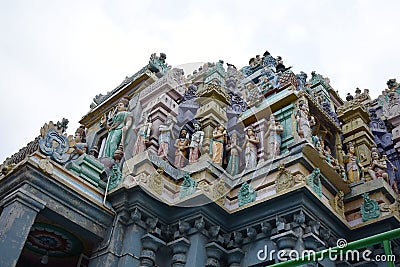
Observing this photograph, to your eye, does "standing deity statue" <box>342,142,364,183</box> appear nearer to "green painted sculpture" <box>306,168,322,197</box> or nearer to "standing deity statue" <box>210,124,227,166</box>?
"green painted sculpture" <box>306,168,322,197</box>

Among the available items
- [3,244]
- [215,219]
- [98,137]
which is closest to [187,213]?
[215,219]

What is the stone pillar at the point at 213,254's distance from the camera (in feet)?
37.5

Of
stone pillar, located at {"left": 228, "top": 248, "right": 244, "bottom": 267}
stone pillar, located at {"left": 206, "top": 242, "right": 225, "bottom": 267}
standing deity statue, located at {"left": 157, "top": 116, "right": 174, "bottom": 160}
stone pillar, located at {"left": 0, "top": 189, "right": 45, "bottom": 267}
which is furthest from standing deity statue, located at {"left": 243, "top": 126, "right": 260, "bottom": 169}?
stone pillar, located at {"left": 0, "top": 189, "right": 45, "bottom": 267}

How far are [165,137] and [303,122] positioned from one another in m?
4.11

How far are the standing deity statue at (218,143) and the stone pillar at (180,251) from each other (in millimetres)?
2792

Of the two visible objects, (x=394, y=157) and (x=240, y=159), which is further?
(x=394, y=157)

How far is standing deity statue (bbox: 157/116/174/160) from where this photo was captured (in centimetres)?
1416

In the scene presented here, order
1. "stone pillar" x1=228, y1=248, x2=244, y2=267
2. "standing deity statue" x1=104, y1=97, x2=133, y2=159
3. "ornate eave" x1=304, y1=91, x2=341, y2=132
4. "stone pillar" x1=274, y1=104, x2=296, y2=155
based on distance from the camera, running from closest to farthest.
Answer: "stone pillar" x1=228, y1=248, x2=244, y2=267
"stone pillar" x1=274, y1=104, x2=296, y2=155
"standing deity statue" x1=104, y1=97, x2=133, y2=159
"ornate eave" x1=304, y1=91, x2=341, y2=132

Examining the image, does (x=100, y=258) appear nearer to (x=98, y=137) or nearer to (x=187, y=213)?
(x=187, y=213)

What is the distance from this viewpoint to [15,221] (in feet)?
32.4

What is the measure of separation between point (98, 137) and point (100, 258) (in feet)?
24.8

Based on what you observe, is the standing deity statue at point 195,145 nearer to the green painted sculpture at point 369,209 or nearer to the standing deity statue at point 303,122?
the standing deity statue at point 303,122

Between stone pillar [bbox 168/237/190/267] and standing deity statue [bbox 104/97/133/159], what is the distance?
4.46m

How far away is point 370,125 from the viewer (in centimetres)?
1911
